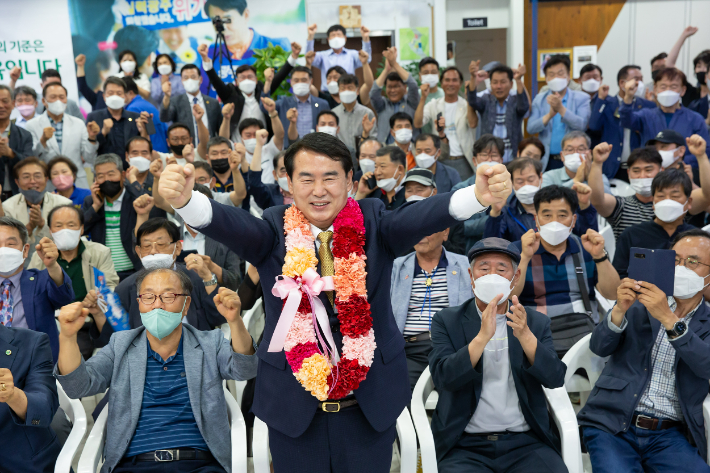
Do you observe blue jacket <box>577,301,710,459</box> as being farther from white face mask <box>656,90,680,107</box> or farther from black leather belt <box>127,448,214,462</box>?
white face mask <box>656,90,680,107</box>

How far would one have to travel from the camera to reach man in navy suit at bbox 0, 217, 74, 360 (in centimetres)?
338

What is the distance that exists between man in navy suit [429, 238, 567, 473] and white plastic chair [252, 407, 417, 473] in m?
0.20

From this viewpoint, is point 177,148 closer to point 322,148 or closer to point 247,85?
point 247,85

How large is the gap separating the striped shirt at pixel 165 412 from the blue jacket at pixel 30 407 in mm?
392

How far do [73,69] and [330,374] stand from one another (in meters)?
9.57

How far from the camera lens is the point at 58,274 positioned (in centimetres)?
358

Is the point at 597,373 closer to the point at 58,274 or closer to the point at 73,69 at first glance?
the point at 58,274

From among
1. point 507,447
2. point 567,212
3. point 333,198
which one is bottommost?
point 507,447

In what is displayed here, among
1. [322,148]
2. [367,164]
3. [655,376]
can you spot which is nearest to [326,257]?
[322,148]

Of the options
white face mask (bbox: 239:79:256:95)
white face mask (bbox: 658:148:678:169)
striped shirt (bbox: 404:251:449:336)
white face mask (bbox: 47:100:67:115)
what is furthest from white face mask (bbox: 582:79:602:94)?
white face mask (bbox: 47:100:67:115)

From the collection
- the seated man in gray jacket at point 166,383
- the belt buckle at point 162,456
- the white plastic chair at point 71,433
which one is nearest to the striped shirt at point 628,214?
the seated man in gray jacket at point 166,383

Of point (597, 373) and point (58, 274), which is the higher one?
point (58, 274)

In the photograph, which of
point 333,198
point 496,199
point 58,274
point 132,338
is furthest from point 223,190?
point 496,199

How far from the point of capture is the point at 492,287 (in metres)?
2.81
